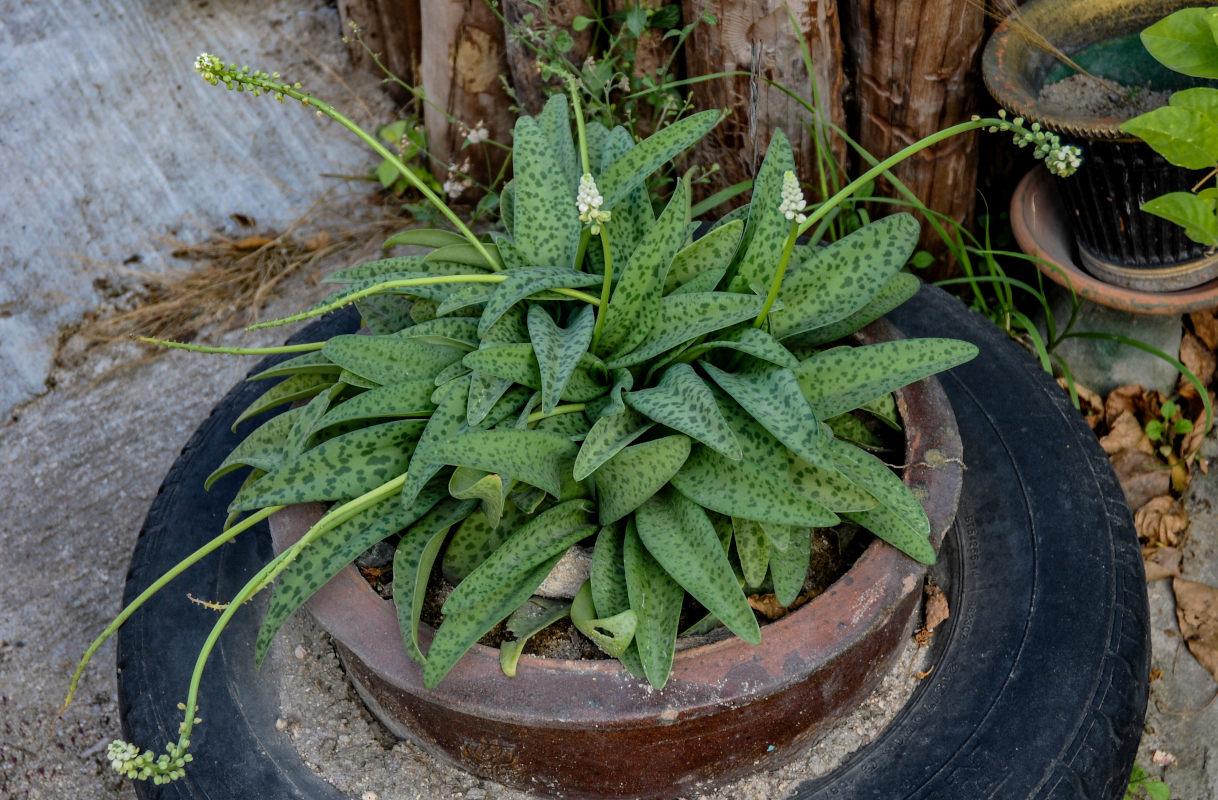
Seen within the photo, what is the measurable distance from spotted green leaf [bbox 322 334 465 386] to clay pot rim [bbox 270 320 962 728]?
0.86 ft

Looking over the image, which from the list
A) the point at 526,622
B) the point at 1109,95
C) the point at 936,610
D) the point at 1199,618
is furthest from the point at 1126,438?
the point at 526,622

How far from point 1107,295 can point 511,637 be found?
1382 millimetres

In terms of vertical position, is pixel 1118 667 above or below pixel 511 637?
below

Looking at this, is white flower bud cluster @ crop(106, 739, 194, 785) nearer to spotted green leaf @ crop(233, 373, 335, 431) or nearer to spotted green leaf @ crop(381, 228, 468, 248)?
spotted green leaf @ crop(233, 373, 335, 431)

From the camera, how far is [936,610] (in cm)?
142

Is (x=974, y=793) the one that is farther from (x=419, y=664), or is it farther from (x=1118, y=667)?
(x=419, y=664)

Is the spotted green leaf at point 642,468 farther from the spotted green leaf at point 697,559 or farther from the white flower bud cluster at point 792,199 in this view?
the white flower bud cluster at point 792,199

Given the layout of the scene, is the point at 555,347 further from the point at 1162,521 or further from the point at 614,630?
the point at 1162,521

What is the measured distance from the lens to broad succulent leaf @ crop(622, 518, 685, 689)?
A: 1.12 m

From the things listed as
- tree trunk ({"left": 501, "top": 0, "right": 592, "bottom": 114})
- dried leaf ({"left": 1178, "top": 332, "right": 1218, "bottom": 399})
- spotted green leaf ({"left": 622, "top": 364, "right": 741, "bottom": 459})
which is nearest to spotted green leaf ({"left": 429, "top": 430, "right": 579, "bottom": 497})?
spotted green leaf ({"left": 622, "top": 364, "right": 741, "bottom": 459})

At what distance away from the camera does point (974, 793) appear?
3.97 feet

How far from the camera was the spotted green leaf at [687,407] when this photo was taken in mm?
1107

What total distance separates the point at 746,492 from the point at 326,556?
517 millimetres

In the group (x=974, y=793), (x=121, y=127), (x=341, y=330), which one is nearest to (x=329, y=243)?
(x=121, y=127)
